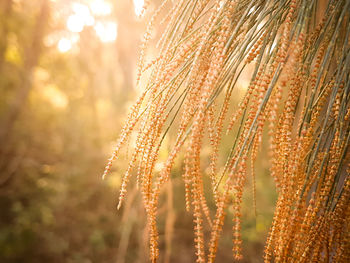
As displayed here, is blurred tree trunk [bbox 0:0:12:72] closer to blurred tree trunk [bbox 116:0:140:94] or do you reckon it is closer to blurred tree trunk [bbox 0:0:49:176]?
blurred tree trunk [bbox 0:0:49:176]

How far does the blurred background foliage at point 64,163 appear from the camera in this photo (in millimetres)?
4402

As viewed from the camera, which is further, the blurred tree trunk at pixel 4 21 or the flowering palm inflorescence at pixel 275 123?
the blurred tree trunk at pixel 4 21

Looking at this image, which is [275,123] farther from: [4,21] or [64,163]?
[64,163]

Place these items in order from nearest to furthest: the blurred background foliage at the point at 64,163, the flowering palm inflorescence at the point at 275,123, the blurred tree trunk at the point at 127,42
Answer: the flowering palm inflorescence at the point at 275,123, the blurred background foliage at the point at 64,163, the blurred tree trunk at the point at 127,42

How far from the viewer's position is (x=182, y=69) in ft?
2.55

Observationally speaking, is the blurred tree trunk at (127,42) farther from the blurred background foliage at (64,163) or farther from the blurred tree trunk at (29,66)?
the blurred tree trunk at (29,66)

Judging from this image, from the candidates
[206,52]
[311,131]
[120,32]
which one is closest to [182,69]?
[206,52]

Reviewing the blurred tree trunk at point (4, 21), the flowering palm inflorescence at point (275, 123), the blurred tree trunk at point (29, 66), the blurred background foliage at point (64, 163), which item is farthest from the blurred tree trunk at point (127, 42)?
the flowering palm inflorescence at point (275, 123)

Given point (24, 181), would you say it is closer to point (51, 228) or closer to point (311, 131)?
point (51, 228)

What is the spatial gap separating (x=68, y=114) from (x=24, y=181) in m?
1.74

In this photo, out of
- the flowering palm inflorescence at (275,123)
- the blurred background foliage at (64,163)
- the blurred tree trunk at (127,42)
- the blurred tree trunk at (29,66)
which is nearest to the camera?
the flowering palm inflorescence at (275,123)

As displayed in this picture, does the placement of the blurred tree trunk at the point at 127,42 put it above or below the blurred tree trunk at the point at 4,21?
above

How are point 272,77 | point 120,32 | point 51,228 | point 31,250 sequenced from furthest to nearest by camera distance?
point 120,32, point 51,228, point 31,250, point 272,77

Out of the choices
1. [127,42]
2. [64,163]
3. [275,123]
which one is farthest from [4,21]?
[275,123]
